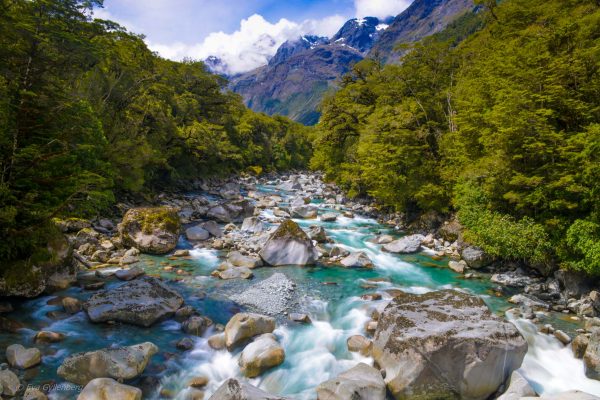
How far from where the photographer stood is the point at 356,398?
6.26m

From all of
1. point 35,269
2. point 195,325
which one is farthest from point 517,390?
point 35,269

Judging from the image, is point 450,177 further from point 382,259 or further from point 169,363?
point 169,363

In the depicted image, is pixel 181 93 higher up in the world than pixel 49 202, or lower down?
higher up

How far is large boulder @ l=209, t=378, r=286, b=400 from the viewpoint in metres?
5.79

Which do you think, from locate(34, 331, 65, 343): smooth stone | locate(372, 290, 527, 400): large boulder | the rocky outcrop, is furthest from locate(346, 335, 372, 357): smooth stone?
locate(34, 331, 65, 343): smooth stone

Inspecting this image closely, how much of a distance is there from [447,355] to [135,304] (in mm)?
7927

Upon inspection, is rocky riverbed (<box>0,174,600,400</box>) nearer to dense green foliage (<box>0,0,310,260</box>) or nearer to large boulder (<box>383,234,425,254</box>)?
large boulder (<box>383,234,425,254</box>)

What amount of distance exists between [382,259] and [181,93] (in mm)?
30194

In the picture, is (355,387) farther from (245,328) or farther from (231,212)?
(231,212)

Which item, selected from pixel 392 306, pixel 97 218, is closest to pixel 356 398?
pixel 392 306

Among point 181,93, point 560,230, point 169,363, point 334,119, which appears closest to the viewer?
point 169,363

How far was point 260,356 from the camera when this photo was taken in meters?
7.69

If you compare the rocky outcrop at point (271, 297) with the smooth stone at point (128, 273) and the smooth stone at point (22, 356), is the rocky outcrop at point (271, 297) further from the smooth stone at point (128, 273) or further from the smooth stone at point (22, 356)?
the smooth stone at point (22, 356)

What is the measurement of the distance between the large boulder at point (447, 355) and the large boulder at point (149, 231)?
11076 mm
